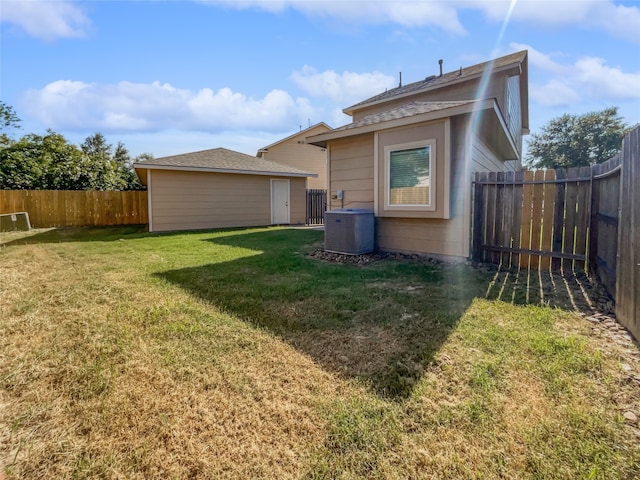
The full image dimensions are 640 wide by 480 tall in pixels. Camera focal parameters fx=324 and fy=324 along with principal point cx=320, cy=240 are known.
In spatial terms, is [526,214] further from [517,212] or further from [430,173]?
[430,173]

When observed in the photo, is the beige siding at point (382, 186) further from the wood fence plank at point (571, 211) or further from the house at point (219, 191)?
the house at point (219, 191)

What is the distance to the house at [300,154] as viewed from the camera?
19.6 m

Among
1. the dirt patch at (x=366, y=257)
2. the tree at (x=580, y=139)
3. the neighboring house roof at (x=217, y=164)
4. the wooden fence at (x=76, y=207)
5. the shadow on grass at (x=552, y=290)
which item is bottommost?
the shadow on grass at (x=552, y=290)

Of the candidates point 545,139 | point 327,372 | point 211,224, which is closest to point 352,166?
point 327,372

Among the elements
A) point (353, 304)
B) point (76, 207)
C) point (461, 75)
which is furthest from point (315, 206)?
point (353, 304)

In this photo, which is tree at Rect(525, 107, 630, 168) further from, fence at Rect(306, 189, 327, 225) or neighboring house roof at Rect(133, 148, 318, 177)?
neighboring house roof at Rect(133, 148, 318, 177)

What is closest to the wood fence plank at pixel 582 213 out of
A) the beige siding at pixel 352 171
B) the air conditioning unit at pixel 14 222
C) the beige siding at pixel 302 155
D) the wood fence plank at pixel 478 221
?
the wood fence plank at pixel 478 221

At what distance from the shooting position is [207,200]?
1223 centimetres

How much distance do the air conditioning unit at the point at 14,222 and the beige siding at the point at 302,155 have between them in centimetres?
1161

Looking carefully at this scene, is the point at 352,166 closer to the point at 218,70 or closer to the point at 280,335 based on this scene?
the point at 280,335

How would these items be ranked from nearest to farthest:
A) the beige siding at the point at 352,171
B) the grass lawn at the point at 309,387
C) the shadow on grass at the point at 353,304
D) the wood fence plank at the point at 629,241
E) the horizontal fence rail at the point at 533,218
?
the grass lawn at the point at 309,387 < the shadow on grass at the point at 353,304 < the wood fence plank at the point at 629,241 < the horizontal fence rail at the point at 533,218 < the beige siding at the point at 352,171

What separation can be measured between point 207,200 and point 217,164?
4.69 feet

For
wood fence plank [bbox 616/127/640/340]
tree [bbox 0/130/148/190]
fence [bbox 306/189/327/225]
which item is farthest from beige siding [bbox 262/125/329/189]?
wood fence plank [bbox 616/127/640/340]

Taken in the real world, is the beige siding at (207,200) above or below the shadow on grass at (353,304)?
above
